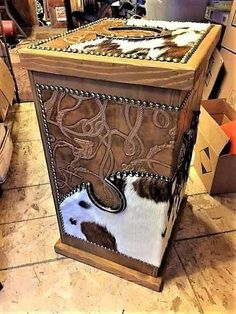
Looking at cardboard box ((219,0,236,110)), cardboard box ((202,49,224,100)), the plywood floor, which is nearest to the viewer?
the plywood floor

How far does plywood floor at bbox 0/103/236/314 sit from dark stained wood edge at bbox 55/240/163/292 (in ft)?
0.07

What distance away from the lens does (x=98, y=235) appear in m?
1.07

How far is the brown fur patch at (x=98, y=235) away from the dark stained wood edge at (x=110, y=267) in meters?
0.08

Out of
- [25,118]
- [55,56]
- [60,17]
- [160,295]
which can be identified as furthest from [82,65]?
[60,17]

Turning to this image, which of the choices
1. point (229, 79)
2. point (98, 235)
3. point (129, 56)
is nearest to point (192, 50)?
point (129, 56)

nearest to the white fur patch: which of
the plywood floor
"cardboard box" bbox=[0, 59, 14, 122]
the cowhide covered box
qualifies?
the cowhide covered box

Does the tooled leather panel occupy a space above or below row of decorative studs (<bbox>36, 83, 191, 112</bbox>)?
below

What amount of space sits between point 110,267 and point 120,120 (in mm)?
625

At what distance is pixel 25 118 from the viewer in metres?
2.21

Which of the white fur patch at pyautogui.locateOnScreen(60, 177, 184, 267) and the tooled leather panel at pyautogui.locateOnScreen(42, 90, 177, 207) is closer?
the tooled leather panel at pyautogui.locateOnScreen(42, 90, 177, 207)

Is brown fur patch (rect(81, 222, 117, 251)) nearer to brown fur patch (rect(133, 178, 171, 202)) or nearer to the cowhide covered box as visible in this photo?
the cowhide covered box

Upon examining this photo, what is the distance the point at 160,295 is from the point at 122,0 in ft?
12.3

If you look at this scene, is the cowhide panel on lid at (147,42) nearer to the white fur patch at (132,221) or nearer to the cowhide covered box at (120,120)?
the cowhide covered box at (120,120)

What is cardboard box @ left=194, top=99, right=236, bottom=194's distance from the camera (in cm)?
137
